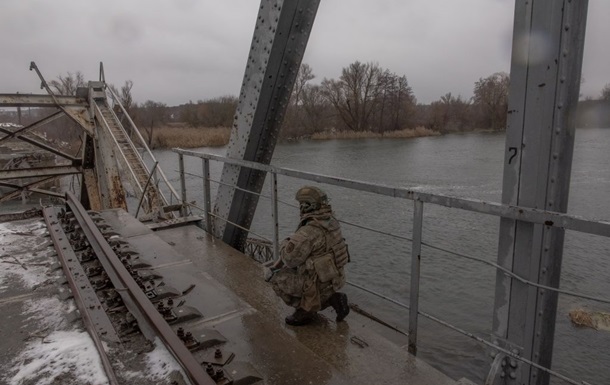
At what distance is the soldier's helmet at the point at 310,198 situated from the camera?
3.01 metres

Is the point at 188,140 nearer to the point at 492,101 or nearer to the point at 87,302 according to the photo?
the point at 492,101

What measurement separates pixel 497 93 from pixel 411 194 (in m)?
37.2

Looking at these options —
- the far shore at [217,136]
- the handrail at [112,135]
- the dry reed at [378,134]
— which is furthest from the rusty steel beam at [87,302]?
the dry reed at [378,134]

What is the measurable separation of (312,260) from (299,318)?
21.5 inches

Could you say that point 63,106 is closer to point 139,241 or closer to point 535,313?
point 139,241

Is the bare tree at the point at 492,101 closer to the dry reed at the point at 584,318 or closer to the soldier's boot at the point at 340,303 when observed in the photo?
the dry reed at the point at 584,318

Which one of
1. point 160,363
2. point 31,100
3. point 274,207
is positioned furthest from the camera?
point 31,100

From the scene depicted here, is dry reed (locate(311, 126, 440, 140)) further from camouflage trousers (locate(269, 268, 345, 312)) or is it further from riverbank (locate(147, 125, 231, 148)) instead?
camouflage trousers (locate(269, 268, 345, 312))

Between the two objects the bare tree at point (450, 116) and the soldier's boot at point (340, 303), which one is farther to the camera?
the bare tree at point (450, 116)

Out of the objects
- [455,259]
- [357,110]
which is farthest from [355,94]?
[455,259]

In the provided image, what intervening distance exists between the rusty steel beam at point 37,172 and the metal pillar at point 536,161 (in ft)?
31.8

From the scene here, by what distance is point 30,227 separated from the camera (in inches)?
208

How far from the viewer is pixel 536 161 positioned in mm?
2346

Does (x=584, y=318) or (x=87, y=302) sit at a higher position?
(x=87, y=302)
